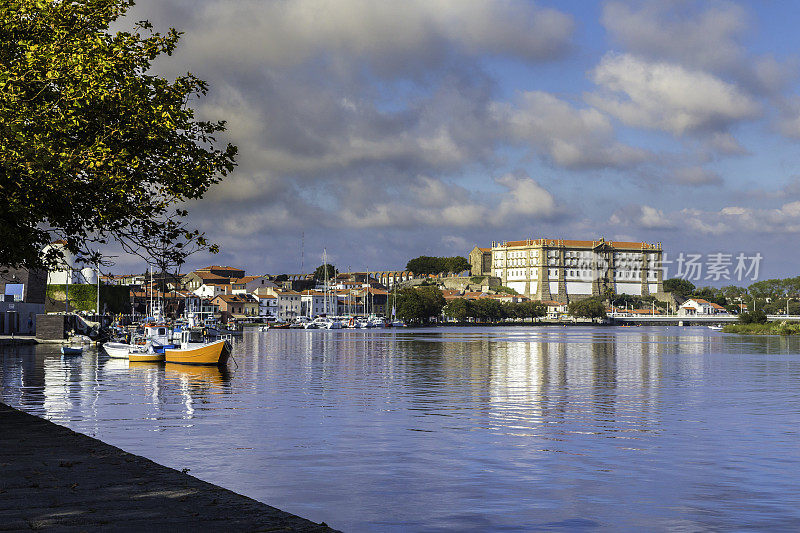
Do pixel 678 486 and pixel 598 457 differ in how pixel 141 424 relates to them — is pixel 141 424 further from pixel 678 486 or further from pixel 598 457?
pixel 678 486

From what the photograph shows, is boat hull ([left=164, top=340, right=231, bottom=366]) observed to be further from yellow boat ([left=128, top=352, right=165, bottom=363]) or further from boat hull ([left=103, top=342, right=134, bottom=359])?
boat hull ([left=103, top=342, right=134, bottom=359])

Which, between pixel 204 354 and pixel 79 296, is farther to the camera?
pixel 79 296

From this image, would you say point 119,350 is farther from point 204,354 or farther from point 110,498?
point 110,498

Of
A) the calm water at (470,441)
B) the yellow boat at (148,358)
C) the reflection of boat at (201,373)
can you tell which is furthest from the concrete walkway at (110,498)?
the yellow boat at (148,358)

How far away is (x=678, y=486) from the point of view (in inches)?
739

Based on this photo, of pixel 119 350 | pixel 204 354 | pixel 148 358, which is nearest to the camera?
pixel 204 354

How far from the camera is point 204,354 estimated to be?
61.3 metres

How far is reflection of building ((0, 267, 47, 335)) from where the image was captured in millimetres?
107625

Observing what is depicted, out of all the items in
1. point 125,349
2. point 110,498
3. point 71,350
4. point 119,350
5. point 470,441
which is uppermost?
point 110,498

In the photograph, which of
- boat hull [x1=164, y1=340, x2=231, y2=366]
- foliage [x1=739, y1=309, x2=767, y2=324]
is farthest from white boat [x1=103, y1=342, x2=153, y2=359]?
foliage [x1=739, y1=309, x2=767, y2=324]

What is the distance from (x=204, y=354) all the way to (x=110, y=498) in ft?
162

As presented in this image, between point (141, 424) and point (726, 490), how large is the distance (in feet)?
62.0

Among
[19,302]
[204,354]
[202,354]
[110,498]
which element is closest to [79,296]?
[19,302]

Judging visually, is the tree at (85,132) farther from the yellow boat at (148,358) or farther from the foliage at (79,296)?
the foliage at (79,296)
